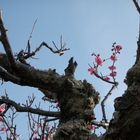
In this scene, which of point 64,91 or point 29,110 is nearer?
point 64,91

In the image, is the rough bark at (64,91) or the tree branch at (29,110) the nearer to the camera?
the rough bark at (64,91)

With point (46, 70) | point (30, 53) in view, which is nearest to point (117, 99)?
point (46, 70)

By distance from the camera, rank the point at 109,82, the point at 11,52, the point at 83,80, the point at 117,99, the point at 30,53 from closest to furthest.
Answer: the point at 117,99, the point at 11,52, the point at 83,80, the point at 30,53, the point at 109,82

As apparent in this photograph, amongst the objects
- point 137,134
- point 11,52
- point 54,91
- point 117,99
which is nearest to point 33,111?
point 54,91

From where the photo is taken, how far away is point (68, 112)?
3.69 m

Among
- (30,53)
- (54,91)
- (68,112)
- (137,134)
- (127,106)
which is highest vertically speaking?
(30,53)

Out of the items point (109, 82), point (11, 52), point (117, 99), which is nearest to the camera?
point (117, 99)

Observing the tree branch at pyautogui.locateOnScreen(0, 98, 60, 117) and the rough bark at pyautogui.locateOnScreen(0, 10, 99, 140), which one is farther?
the tree branch at pyautogui.locateOnScreen(0, 98, 60, 117)

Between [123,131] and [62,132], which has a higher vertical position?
[62,132]

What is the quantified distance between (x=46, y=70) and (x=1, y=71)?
596mm

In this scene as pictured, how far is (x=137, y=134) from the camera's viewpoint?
2236mm

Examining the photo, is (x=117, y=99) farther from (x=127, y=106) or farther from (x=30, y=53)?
(x=30, y=53)

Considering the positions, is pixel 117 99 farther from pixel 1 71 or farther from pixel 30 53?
pixel 30 53

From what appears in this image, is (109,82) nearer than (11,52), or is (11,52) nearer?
(11,52)
